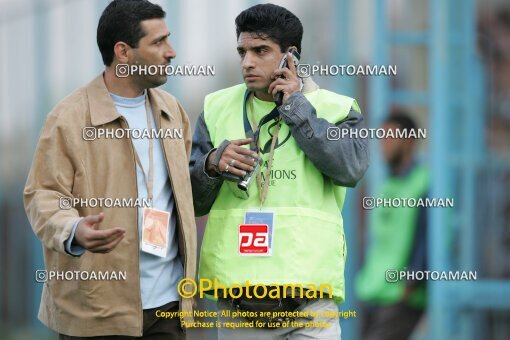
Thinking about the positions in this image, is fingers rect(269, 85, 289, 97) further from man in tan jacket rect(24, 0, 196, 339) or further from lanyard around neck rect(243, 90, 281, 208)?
man in tan jacket rect(24, 0, 196, 339)

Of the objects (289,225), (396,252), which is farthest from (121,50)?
(396,252)

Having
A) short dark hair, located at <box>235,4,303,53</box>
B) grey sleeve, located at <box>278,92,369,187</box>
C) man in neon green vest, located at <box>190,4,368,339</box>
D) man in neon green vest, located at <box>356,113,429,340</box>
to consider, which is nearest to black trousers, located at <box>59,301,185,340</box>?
man in neon green vest, located at <box>190,4,368,339</box>

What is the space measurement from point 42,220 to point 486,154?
341cm

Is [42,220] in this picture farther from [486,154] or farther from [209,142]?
[486,154]

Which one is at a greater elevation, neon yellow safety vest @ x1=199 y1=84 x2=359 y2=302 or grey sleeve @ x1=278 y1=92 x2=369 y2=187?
grey sleeve @ x1=278 y1=92 x2=369 y2=187

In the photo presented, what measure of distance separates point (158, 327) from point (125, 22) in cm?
107

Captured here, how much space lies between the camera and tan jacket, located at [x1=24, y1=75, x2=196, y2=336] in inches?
167

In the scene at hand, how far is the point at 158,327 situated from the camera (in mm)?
4379

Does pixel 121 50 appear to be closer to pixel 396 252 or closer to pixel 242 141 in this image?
pixel 242 141

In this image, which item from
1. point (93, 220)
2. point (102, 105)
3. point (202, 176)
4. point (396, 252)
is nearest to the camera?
point (93, 220)

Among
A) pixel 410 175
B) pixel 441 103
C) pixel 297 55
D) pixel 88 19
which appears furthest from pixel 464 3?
pixel 297 55

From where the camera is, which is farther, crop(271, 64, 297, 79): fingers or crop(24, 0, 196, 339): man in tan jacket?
crop(271, 64, 297, 79): fingers

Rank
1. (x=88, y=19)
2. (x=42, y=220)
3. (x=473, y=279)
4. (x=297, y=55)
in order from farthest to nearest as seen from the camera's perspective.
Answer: (x=88, y=19) < (x=473, y=279) < (x=297, y=55) < (x=42, y=220)

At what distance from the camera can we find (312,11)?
6.94 m
